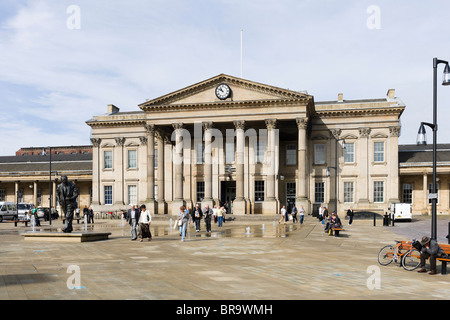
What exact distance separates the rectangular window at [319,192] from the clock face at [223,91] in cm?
1590

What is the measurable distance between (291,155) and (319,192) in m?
5.78

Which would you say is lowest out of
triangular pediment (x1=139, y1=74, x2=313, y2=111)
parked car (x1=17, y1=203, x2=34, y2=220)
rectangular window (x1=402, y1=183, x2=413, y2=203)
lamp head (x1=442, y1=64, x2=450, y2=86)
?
parked car (x1=17, y1=203, x2=34, y2=220)

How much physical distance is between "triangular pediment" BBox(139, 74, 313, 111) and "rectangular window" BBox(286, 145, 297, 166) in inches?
350

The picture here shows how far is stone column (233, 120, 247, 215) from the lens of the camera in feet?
170

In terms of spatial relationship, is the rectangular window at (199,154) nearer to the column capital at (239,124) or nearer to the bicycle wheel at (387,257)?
the column capital at (239,124)

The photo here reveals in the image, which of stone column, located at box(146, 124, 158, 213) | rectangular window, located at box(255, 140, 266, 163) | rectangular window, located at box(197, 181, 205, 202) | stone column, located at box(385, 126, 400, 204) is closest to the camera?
stone column, located at box(385, 126, 400, 204)

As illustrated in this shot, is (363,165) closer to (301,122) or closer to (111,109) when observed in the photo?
(301,122)

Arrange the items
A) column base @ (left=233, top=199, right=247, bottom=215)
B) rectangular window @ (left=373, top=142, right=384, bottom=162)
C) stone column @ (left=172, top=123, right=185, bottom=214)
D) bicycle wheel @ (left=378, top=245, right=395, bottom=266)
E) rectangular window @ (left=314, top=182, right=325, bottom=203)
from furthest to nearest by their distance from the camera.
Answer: rectangular window @ (left=314, top=182, right=325, bottom=203) → rectangular window @ (left=373, top=142, right=384, bottom=162) → stone column @ (left=172, top=123, right=185, bottom=214) → column base @ (left=233, top=199, right=247, bottom=215) → bicycle wheel @ (left=378, top=245, right=395, bottom=266)

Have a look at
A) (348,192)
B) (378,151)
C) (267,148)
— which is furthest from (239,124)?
(378,151)

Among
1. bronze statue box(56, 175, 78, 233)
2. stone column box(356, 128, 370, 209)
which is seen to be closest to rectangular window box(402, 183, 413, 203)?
stone column box(356, 128, 370, 209)

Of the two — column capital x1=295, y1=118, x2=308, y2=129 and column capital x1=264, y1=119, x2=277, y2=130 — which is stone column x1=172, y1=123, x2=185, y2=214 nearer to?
column capital x1=264, y1=119, x2=277, y2=130
